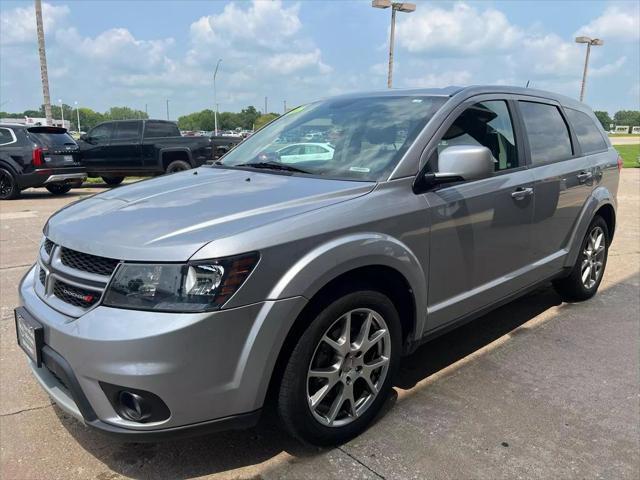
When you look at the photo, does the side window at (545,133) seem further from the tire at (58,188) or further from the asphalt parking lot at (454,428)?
the tire at (58,188)

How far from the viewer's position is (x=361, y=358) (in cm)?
273

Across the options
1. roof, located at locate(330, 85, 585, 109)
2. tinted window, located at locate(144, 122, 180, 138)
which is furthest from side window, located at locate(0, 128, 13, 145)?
roof, located at locate(330, 85, 585, 109)

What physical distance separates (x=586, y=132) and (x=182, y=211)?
382cm

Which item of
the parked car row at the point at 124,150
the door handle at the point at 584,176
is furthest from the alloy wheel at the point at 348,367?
the parked car row at the point at 124,150

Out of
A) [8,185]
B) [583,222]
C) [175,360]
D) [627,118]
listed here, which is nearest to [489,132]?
[583,222]

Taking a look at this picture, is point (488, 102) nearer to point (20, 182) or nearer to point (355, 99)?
point (355, 99)

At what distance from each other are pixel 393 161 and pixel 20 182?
37.3 feet

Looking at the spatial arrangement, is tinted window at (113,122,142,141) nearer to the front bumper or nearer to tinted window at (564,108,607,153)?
tinted window at (564,108,607,153)

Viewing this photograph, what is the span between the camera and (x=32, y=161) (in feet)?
39.3

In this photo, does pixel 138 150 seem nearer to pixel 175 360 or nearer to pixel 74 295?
pixel 74 295

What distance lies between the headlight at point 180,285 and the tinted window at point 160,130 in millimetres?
13260

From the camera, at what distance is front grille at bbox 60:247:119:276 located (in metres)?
2.26

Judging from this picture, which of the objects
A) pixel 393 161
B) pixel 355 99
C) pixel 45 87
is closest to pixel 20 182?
pixel 45 87

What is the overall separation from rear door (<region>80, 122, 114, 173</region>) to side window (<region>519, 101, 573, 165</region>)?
12738 mm
